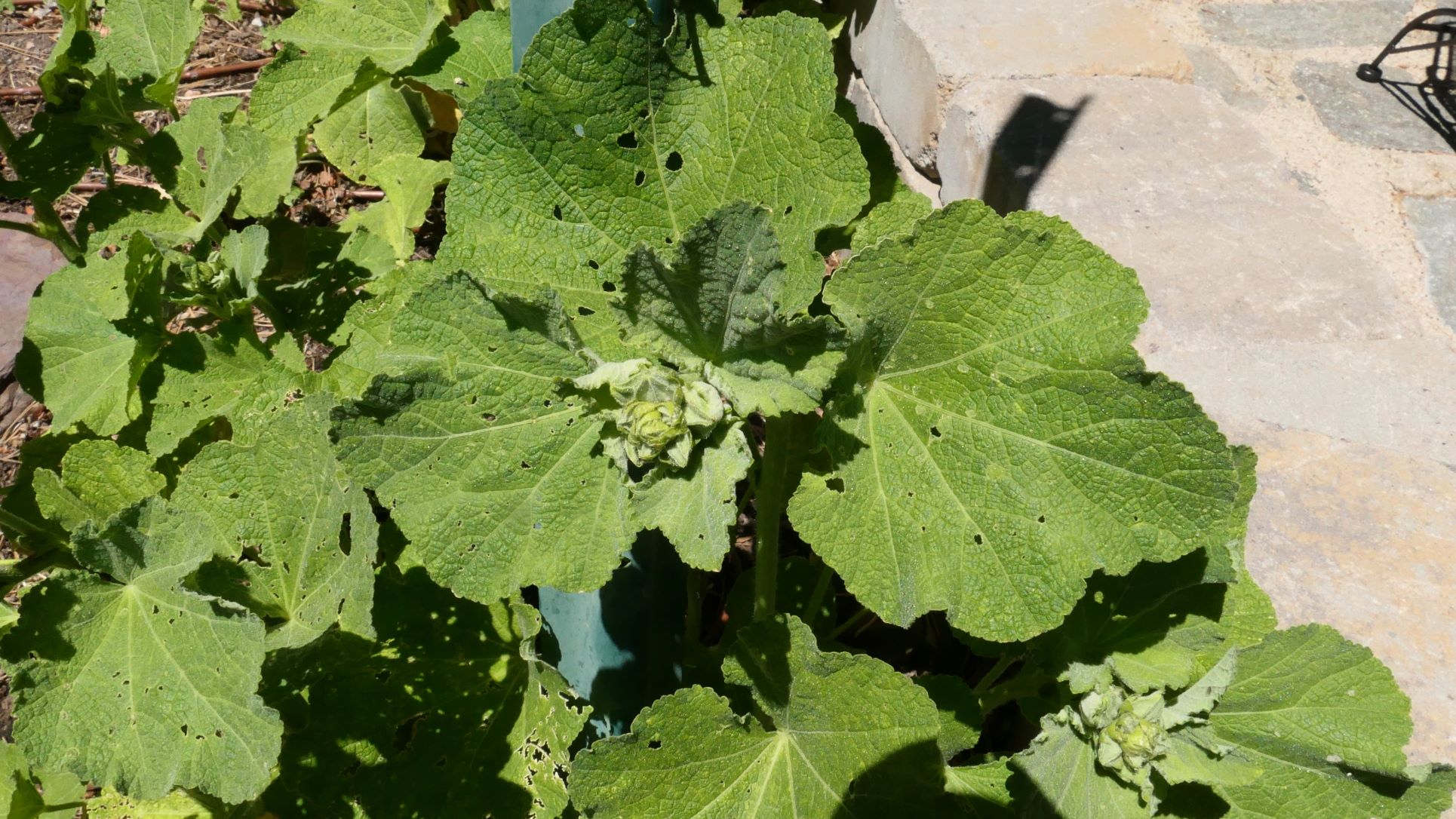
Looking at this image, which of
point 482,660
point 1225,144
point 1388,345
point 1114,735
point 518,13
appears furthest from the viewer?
point 1225,144

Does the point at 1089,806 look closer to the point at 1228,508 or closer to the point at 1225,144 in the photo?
the point at 1228,508

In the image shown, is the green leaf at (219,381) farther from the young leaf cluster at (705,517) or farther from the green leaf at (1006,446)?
the green leaf at (1006,446)

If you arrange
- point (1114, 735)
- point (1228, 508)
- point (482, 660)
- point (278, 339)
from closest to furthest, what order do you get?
point (1228, 508)
point (1114, 735)
point (482, 660)
point (278, 339)

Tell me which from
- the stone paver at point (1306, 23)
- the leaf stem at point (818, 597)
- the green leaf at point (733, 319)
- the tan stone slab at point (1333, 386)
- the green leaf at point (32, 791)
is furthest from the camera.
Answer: the stone paver at point (1306, 23)

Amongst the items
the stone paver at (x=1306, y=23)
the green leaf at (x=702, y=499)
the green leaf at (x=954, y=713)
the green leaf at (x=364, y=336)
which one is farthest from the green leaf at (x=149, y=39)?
the stone paver at (x=1306, y=23)

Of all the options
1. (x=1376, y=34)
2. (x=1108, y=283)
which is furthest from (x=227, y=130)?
(x=1376, y=34)

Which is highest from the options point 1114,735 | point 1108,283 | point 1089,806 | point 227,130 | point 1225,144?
point 1108,283

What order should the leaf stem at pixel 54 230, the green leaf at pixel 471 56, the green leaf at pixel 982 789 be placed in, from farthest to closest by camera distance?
the green leaf at pixel 471 56 < the leaf stem at pixel 54 230 < the green leaf at pixel 982 789

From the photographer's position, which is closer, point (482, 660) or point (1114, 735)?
point (1114, 735)

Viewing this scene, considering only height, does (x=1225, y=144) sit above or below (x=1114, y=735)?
above
